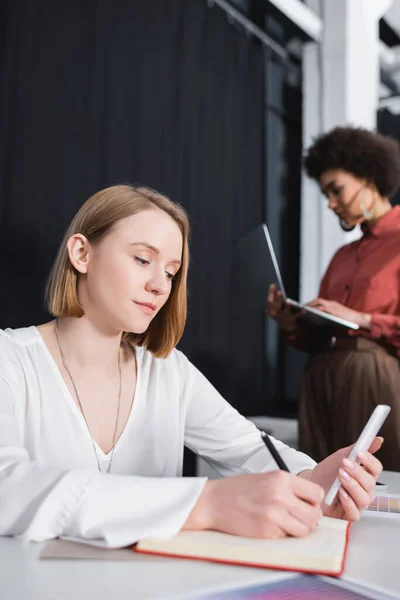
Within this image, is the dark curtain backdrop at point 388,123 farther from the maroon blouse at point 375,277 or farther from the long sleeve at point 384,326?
the long sleeve at point 384,326

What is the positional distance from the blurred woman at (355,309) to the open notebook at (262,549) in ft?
3.90

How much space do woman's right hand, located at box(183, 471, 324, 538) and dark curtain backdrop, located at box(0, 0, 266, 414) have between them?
142cm

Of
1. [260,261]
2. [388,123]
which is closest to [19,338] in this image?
[260,261]

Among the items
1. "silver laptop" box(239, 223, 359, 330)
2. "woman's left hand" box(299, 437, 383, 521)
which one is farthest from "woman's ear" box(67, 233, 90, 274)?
"silver laptop" box(239, 223, 359, 330)

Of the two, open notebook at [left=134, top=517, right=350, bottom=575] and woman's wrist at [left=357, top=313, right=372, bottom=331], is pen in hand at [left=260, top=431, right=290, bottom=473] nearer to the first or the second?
open notebook at [left=134, top=517, right=350, bottom=575]

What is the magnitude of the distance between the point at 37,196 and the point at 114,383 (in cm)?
118

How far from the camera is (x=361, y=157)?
7.20 feet

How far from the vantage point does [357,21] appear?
3.63 meters

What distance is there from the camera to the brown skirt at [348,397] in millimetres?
1861

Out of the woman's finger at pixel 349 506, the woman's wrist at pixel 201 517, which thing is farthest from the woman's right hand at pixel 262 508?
the woman's finger at pixel 349 506

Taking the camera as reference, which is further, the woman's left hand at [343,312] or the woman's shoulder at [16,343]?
the woman's left hand at [343,312]

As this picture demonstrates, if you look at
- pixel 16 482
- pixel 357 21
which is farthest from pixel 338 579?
pixel 357 21

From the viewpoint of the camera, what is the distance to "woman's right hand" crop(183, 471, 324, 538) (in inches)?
26.4

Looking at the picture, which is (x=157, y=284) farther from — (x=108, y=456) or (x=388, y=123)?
(x=388, y=123)
